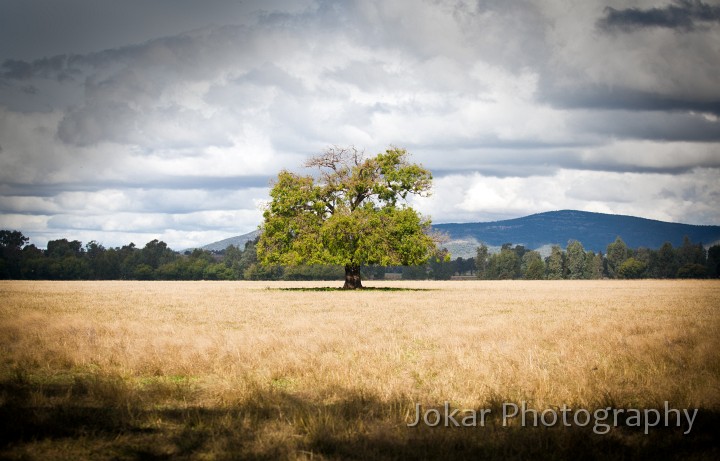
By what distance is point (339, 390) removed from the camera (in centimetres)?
1007

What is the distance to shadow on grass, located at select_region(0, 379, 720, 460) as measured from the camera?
6824 millimetres

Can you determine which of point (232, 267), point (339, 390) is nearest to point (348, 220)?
point (339, 390)

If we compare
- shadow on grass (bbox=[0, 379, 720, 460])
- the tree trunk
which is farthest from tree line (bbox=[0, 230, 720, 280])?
shadow on grass (bbox=[0, 379, 720, 460])

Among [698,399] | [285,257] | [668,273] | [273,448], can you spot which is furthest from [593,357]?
[668,273]

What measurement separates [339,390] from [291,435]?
267 cm

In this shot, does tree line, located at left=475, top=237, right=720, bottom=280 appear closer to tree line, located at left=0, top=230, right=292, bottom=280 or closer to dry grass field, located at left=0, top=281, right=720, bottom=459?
tree line, located at left=0, top=230, right=292, bottom=280

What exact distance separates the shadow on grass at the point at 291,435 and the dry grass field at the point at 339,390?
0.09 ft

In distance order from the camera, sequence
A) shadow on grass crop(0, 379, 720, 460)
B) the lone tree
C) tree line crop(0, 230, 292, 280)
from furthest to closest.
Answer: tree line crop(0, 230, 292, 280)
the lone tree
shadow on grass crop(0, 379, 720, 460)

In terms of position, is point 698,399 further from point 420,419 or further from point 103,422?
point 103,422

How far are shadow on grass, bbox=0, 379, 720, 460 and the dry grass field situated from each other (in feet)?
0.09

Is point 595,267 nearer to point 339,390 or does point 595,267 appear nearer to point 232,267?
point 232,267

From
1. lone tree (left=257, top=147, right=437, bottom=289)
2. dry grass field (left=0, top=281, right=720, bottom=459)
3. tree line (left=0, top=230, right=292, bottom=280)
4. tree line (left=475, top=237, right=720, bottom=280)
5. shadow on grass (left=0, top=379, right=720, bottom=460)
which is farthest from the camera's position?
tree line (left=475, top=237, right=720, bottom=280)

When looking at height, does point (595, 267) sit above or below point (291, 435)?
below

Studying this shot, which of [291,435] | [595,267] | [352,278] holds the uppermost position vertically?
[352,278]
